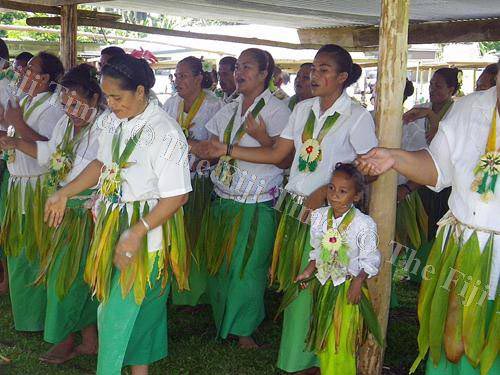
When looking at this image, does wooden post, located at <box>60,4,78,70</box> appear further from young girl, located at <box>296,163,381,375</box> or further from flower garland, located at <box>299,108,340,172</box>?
young girl, located at <box>296,163,381,375</box>

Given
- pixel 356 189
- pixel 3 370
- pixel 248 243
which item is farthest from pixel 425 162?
pixel 3 370

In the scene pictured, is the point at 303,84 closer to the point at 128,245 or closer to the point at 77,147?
the point at 77,147

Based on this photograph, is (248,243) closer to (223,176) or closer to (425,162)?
(223,176)

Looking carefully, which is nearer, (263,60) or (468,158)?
(468,158)

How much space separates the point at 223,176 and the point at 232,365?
3.70 ft

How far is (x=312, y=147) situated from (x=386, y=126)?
40cm

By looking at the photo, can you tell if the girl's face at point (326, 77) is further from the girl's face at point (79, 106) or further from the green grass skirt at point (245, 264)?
the girl's face at point (79, 106)

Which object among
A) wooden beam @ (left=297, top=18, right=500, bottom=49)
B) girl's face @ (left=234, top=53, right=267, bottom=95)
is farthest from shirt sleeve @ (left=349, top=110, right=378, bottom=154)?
wooden beam @ (left=297, top=18, right=500, bottom=49)

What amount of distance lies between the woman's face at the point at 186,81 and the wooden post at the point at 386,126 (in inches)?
70.6

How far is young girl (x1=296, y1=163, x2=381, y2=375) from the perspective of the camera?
323 cm

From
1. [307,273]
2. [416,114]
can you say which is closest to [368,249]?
[307,273]

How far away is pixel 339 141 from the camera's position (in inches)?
137

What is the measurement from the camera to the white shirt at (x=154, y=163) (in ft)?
9.52

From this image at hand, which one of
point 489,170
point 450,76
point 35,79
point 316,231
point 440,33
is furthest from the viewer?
point 440,33
